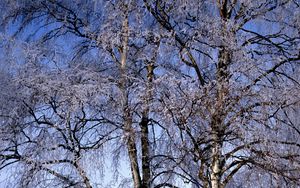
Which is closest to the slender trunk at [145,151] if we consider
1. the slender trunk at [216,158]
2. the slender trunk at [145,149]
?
the slender trunk at [145,149]

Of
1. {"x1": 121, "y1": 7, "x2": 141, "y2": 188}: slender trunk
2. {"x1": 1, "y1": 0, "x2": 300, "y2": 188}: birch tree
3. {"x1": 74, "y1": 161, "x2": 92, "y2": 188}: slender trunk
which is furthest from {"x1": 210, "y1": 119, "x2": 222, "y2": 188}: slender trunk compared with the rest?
{"x1": 74, "y1": 161, "x2": 92, "y2": 188}: slender trunk

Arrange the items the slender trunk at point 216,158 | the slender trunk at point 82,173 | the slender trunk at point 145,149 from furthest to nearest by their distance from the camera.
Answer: the slender trunk at point 145,149 → the slender trunk at point 82,173 → the slender trunk at point 216,158

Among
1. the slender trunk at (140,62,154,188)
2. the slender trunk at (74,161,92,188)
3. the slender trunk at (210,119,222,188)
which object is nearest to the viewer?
the slender trunk at (210,119,222,188)

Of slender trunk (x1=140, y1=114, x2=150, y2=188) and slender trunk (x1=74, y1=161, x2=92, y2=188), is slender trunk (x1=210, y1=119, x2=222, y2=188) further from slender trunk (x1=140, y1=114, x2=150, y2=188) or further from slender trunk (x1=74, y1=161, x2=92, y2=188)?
slender trunk (x1=74, y1=161, x2=92, y2=188)

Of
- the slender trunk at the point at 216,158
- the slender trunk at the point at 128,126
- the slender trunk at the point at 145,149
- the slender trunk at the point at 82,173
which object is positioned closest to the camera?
the slender trunk at the point at 216,158

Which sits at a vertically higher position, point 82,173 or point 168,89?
point 168,89

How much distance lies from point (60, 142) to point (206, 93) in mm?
2660

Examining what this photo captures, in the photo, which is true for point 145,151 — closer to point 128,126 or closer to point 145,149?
point 145,149

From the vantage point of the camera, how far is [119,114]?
8008mm

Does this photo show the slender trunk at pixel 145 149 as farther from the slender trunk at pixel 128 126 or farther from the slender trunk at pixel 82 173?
the slender trunk at pixel 82 173

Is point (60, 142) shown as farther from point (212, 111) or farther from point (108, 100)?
point (212, 111)

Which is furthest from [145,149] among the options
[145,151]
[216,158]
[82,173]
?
[216,158]

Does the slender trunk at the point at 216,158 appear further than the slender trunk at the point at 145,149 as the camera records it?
No

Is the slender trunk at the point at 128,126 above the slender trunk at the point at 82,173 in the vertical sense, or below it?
above
